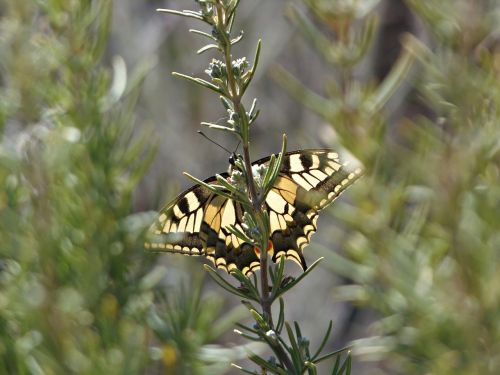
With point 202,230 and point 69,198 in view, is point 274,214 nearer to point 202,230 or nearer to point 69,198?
point 202,230

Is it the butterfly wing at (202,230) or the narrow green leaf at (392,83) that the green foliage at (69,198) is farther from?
the narrow green leaf at (392,83)

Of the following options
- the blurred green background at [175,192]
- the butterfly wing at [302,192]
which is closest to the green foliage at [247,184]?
the blurred green background at [175,192]

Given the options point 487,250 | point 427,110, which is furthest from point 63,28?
point 427,110

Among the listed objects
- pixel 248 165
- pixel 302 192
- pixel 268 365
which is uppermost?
pixel 302 192

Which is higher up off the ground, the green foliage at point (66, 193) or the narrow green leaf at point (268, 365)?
the green foliage at point (66, 193)

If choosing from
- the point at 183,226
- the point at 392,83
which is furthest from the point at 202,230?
the point at 392,83

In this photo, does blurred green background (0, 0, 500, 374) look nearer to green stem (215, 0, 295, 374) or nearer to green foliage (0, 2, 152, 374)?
green foliage (0, 2, 152, 374)
